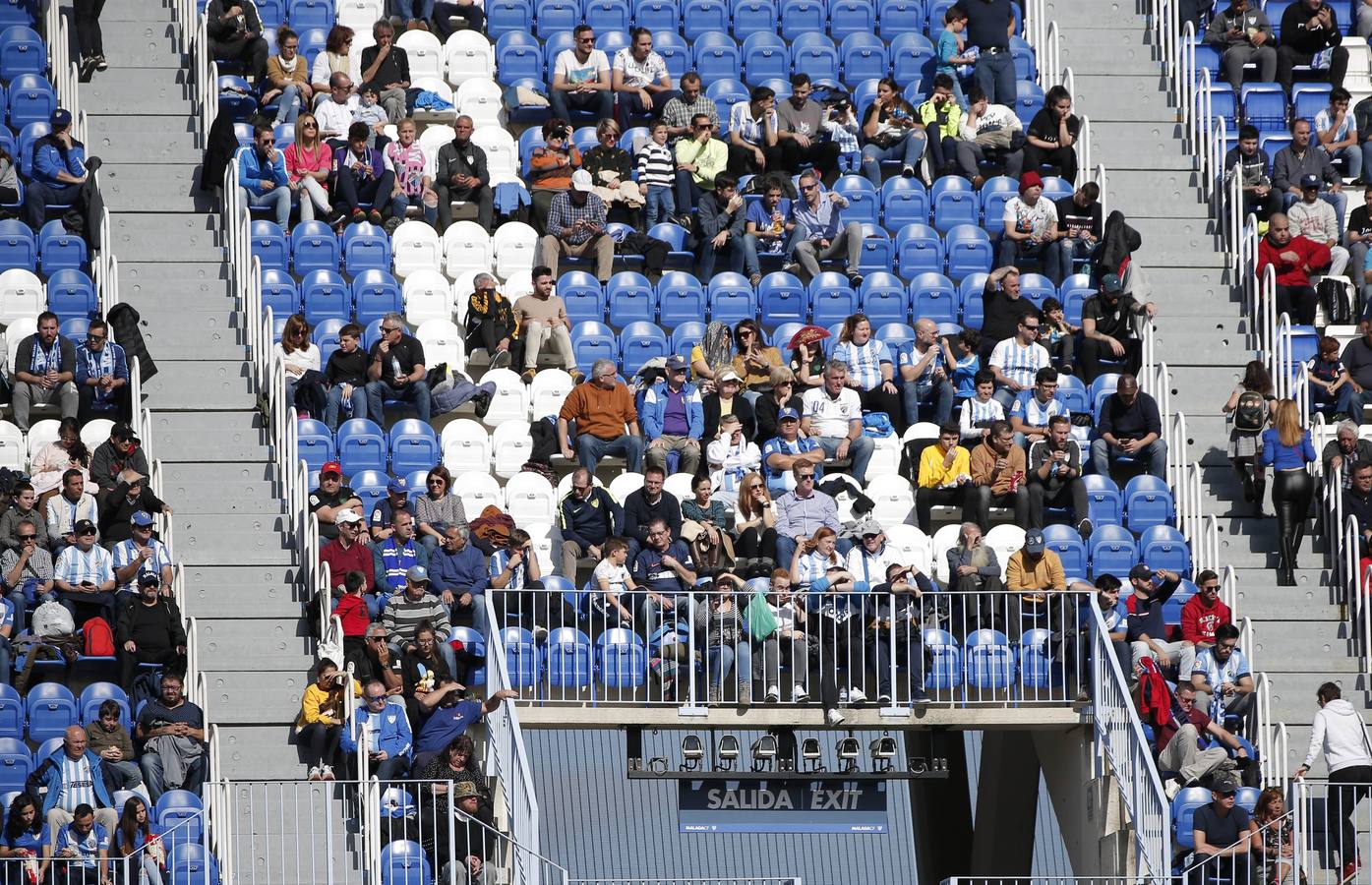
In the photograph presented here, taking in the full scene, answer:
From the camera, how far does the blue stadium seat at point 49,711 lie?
1808cm

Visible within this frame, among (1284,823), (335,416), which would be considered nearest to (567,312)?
(335,416)

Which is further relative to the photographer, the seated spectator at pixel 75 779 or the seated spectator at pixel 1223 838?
the seated spectator at pixel 1223 838

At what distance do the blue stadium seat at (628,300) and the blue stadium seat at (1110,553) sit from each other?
4429mm

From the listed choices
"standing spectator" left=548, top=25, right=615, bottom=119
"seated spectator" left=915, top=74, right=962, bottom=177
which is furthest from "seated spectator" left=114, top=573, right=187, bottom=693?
"seated spectator" left=915, top=74, right=962, bottom=177

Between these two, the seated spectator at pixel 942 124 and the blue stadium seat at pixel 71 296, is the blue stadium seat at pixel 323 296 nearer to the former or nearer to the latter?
the blue stadium seat at pixel 71 296

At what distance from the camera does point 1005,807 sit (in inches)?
939

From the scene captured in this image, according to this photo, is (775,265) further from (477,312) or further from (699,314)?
(477,312)

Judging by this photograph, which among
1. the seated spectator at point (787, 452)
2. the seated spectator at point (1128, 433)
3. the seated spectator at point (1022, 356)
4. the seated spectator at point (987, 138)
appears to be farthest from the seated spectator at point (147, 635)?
the seated spectator at point (987, 138)

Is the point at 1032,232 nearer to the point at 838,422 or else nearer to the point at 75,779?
the point at 838,422

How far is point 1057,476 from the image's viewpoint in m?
20.6

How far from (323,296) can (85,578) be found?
4.03 meters

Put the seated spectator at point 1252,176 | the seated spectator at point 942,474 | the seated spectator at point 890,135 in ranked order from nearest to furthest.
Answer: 1. the seated spectator at point 942,474
2. the seated spectator at point 1252,176
3. the seated spectator at point 890,135

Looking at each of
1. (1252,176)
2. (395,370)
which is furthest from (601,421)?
(1252,176)

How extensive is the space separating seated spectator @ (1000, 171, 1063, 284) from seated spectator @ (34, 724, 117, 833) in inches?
369
